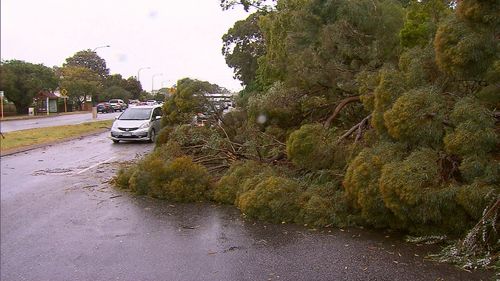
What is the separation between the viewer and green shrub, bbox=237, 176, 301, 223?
7.70 m

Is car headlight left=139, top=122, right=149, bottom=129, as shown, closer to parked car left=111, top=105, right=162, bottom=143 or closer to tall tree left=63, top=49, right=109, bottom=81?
parked car left=111, top=105, right=162, bottom=143

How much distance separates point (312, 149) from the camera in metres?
8.52

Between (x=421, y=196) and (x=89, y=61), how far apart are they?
105389 millimetres

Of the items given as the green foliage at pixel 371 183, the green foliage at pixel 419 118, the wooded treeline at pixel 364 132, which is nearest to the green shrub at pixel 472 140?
the wooded treeline at pixel 364 132

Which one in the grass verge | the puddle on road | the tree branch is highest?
the tree branch

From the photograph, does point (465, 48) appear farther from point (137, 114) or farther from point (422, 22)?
point (137, 114)

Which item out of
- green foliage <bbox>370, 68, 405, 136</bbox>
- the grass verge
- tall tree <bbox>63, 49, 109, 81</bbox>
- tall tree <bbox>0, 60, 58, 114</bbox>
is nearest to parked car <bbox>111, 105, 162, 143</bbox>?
the grass verge

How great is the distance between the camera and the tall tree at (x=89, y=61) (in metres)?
102

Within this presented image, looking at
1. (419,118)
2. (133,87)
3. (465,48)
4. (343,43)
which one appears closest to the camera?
(465,48)

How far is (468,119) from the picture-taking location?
21.2 ft

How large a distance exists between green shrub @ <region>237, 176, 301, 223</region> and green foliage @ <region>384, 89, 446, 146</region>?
1.89 meters

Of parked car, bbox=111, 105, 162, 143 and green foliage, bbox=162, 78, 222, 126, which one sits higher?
green foliage, bbox=162, 78, 222, 126

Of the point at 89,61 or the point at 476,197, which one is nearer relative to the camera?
the point at 476,197

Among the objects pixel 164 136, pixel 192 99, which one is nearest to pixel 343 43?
pixel 192 99
